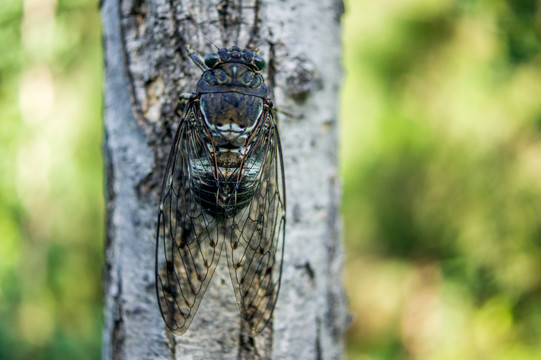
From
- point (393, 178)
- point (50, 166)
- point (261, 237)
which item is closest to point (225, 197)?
point (261, 237)

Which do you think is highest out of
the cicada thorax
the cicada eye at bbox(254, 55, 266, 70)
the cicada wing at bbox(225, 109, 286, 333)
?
the cicada eye at bbox(254, 55, 266, 70)

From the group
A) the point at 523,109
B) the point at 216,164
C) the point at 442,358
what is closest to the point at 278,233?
the point at 216,164

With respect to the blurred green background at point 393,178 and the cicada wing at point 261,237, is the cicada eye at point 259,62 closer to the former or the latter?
the cicada wing at point 261,237

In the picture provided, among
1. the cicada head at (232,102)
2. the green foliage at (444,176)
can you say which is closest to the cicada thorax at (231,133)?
the cicada head at (232,102)

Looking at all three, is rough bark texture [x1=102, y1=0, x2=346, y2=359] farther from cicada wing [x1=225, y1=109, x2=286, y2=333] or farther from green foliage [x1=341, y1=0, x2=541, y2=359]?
green foliage [x1=341, y1=0, x2=541, y2=359]

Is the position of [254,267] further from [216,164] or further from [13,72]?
[13,72]

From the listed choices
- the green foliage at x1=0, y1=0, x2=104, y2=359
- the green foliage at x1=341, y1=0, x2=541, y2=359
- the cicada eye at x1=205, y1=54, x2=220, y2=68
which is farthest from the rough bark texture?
the green foliage at x1=0, y1=0, x2=104, y2=359
